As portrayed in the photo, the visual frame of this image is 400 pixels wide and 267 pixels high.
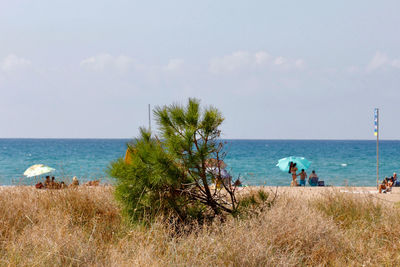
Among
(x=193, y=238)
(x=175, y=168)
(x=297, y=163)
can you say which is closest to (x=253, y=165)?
(x=297, y=163)

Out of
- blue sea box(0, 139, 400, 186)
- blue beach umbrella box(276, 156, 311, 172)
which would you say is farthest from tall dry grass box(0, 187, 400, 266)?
blue beach umbrella box(276, 156, 311, 172)

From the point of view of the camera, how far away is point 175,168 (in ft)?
21.7

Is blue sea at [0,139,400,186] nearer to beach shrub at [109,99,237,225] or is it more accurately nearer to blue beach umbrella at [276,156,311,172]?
beach shrub at [109,99,237,225]

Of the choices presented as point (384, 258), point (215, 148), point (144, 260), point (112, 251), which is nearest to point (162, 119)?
point (215, 148)

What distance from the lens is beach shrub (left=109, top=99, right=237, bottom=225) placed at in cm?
659

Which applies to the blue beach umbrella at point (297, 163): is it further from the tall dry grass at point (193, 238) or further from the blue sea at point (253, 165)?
the tall dry grass at point (193, 238)

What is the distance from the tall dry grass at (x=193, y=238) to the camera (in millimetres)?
4902

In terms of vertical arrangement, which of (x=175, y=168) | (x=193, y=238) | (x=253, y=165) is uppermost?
(x=175, y=168)

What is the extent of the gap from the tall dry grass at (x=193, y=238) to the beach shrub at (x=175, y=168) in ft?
1.20

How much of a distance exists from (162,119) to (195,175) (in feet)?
3.14

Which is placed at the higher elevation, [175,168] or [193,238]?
[175,168]

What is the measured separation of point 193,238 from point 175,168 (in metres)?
1.41

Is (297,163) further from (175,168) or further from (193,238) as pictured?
(193,238)

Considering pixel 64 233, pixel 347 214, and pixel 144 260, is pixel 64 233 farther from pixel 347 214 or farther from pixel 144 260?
pixel 347 214
